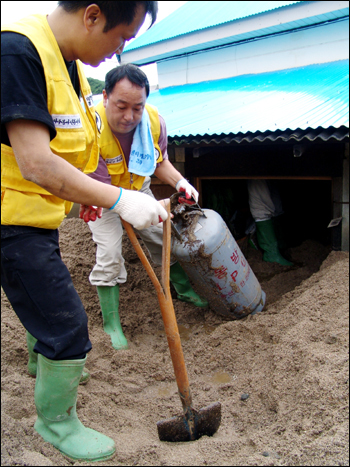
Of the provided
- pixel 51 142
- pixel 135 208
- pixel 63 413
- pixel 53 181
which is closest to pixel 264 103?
pixel 135 208

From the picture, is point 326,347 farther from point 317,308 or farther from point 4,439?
point 4,439

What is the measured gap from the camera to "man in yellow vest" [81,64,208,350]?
2.61 m

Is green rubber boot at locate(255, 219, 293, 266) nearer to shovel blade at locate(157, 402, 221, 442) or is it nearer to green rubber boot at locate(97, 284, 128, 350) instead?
green rubber boot at locate(97, 284, 128, 350)

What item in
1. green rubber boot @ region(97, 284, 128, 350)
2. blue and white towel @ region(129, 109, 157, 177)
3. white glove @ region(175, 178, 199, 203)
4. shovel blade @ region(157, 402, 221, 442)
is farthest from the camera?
green rubber boot @ region(97, 284, 128, 350)

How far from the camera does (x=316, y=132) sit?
3426 millimetres

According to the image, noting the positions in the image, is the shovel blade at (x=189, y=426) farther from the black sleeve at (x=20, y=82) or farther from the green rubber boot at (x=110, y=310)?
the black sleeve at (x=20, y=82)

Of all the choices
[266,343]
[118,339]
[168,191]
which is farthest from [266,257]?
[118,339]

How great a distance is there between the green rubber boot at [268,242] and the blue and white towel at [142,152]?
2802 millimetres

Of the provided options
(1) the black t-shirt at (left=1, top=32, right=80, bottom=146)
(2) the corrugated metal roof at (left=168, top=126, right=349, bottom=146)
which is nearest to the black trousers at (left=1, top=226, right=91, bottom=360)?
(1) the black t-shirt at (left=1, top=32, right=80, bottom=146)

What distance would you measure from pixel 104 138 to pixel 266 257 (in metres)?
3.24

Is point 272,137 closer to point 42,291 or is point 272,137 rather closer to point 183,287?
point 183,287

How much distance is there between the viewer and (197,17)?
788cm

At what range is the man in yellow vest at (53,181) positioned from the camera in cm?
134

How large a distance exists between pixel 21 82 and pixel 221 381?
7.50 feet
